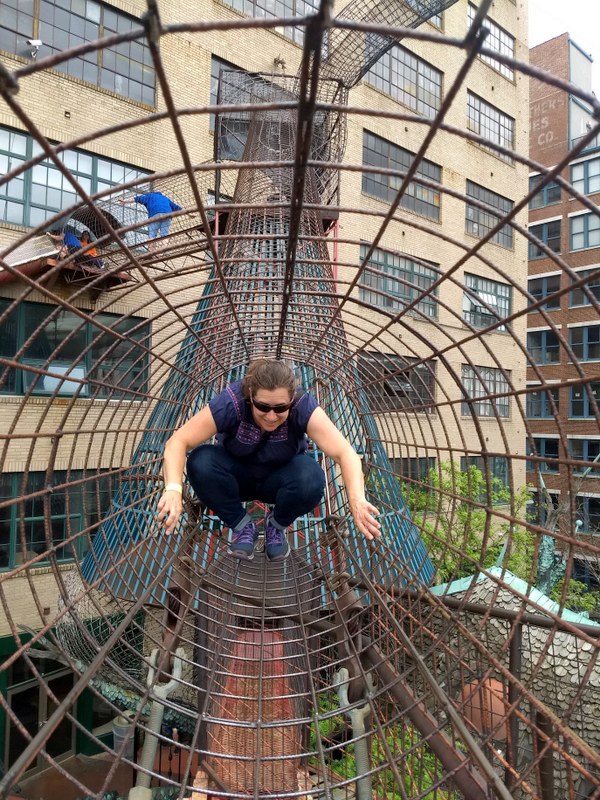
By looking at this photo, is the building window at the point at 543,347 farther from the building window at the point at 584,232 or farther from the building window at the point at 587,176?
the building window at the point at 587,176

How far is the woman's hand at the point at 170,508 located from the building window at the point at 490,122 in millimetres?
18496

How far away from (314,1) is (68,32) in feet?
24.1

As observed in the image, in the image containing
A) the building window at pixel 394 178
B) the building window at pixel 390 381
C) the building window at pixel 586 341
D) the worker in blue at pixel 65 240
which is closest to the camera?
the building window at pixel 390 381

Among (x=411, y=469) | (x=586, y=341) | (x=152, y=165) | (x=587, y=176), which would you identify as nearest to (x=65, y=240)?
(x=152, y=165)

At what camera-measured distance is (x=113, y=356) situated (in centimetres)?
1112

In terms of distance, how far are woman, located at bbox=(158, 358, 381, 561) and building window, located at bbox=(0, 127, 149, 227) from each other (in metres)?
7.64

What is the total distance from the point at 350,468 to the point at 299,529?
253 centimetres

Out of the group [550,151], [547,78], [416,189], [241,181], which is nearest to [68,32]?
[241,181]

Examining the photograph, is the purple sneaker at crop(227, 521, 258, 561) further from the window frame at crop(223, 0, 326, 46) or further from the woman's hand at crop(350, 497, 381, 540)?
the window frame at crop(223, 0, 326, 46)

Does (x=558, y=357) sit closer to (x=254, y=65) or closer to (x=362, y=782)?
(x=254, y=65)

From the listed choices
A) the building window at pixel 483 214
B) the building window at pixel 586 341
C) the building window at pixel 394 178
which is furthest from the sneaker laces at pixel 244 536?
the building window at pixel 586 341

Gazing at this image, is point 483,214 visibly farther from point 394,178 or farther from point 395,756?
point 395,756

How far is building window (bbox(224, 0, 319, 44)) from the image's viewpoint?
1278 cm

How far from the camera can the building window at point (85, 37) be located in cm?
962
